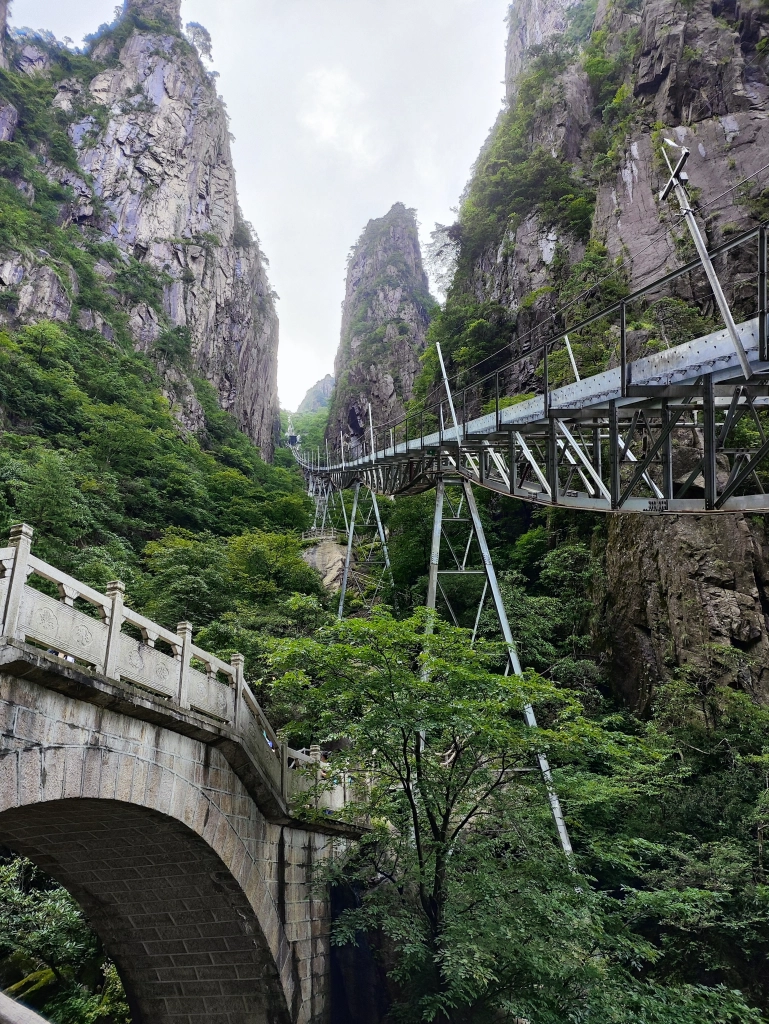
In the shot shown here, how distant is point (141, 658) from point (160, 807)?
1.87m

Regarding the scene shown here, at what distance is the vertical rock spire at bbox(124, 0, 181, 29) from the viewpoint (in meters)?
80.3

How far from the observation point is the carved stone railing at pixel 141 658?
6758mm

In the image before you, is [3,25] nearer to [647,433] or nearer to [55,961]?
[647,433]

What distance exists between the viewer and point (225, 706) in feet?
34.0

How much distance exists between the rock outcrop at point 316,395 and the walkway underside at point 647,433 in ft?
484

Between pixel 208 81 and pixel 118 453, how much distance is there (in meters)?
66.6

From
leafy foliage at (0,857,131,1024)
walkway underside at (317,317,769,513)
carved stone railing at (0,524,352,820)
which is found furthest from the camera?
leafy foliage at (0,857,131,1024)

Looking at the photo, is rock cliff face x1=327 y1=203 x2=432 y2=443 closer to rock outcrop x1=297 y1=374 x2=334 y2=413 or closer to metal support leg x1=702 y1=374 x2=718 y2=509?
metal support leg x1=702 y1=374 x2=718 y2=509

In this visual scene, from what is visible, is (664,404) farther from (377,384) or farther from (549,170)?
(377,384)

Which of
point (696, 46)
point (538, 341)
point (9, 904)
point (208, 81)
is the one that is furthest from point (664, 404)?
point (208, 81)

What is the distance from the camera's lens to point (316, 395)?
171750 mm

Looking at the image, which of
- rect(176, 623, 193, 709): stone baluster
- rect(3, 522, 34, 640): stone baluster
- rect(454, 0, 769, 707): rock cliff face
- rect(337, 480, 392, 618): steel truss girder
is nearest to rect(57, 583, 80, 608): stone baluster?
rect(3, 522, 34, 640): stone baluster

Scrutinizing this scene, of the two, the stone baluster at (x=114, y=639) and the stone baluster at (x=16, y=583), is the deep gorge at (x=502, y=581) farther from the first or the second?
the stone baluster at (x=16, y=583)

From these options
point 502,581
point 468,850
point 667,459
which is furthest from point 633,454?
point 468,850
